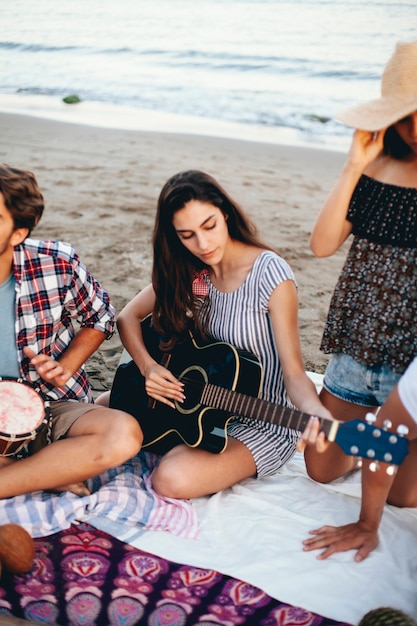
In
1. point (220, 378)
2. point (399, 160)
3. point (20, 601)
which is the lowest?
point (20, 601)

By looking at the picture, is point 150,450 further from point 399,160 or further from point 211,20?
point 211,20

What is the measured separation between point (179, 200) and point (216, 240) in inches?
8.5

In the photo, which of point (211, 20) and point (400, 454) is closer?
point (400, 454)

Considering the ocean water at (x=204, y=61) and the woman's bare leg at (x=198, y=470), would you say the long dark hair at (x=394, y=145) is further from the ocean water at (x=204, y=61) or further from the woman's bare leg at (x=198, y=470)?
the ocean water at (x=204, y=61)

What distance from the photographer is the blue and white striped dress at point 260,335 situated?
2.65 metres

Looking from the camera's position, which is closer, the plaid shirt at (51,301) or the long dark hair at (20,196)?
the long dark hair at (20,196)

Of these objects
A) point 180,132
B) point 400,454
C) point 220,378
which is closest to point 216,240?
point 220,378

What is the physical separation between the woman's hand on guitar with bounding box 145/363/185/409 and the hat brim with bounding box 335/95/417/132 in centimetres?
120

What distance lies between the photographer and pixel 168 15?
859 inches

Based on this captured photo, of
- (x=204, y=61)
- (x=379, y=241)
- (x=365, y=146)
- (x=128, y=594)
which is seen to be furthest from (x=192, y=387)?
(x=204, y=61)

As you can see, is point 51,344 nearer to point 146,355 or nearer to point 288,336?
point 146,355

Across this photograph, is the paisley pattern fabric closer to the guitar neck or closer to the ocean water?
the guitar neck

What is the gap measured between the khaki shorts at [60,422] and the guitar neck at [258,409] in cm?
47

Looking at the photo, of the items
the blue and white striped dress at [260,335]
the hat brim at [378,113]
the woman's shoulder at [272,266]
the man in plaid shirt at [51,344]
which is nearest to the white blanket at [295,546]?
the blue and white striped dress at [260,335]
